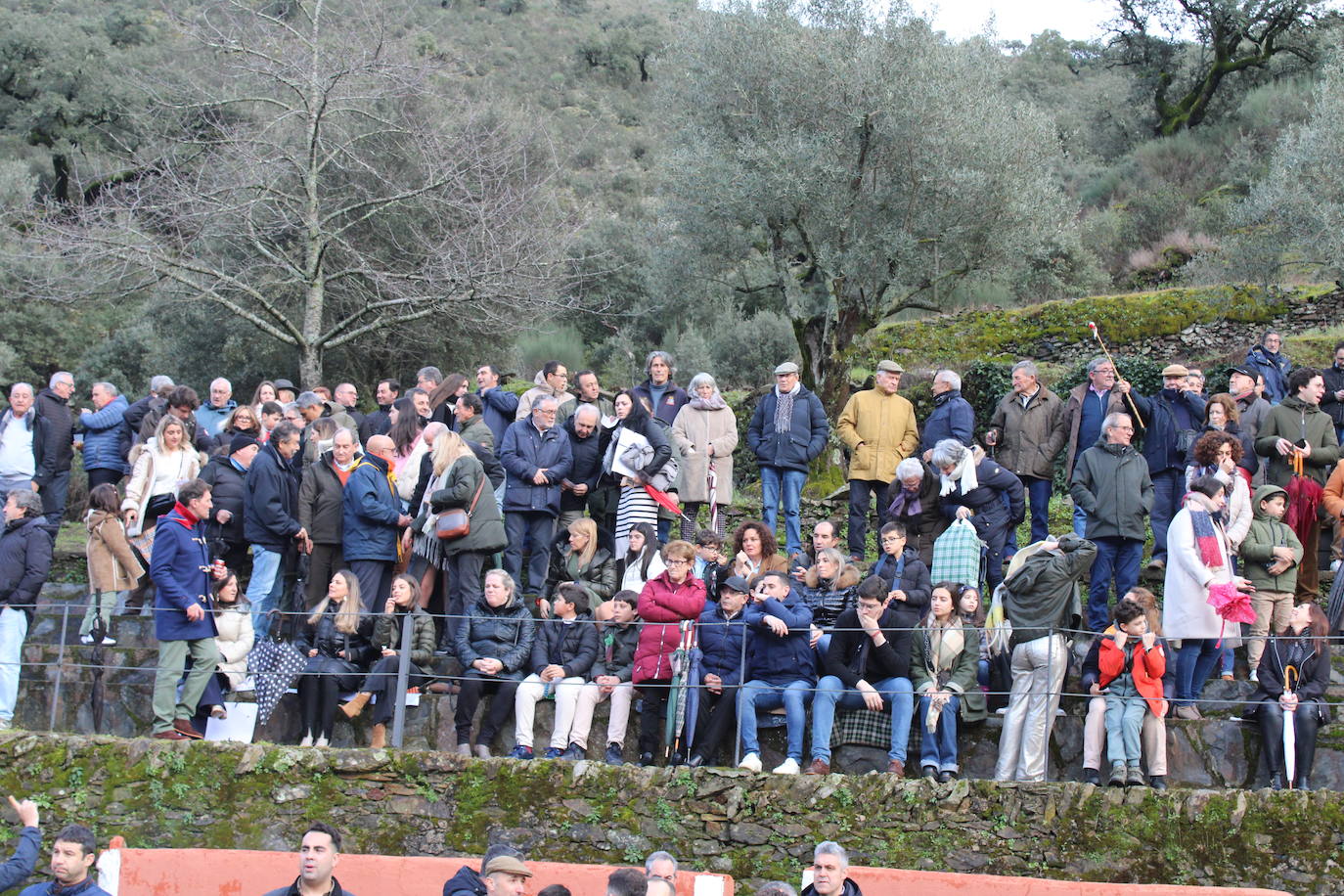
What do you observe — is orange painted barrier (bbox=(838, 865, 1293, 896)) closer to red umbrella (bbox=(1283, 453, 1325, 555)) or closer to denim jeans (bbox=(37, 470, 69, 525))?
red umbrella (bbox=(1283, 453, 1325, 555))

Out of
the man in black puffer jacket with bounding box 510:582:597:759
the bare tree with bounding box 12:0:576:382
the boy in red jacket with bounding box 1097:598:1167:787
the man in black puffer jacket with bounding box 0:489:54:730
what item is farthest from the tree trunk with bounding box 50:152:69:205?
the boy in red jacket with bounding box 1097:598:1167:787

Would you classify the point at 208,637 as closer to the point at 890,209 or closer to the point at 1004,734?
the point at 1004,734

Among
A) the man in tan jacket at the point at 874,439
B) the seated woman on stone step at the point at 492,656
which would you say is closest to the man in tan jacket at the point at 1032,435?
the man in tan jacket at the point at 874,439

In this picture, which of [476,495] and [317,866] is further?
[476,495]

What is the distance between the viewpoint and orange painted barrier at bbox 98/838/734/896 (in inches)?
302

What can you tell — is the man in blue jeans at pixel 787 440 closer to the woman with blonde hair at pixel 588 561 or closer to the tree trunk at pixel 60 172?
the woman with blonde hair at pixel 588 561

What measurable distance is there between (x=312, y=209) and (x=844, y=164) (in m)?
6.81

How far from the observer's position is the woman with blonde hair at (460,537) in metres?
9.89

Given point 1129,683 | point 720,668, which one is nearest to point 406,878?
point 720,668

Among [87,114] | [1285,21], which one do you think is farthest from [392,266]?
[1285,21]

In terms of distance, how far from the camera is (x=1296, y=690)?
8.15 meters

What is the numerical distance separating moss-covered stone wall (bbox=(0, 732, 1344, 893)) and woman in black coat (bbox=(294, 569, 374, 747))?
43 centimetres

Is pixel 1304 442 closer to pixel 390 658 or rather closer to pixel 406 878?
pixel 390 658

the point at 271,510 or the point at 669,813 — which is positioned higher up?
the point at 271,510
